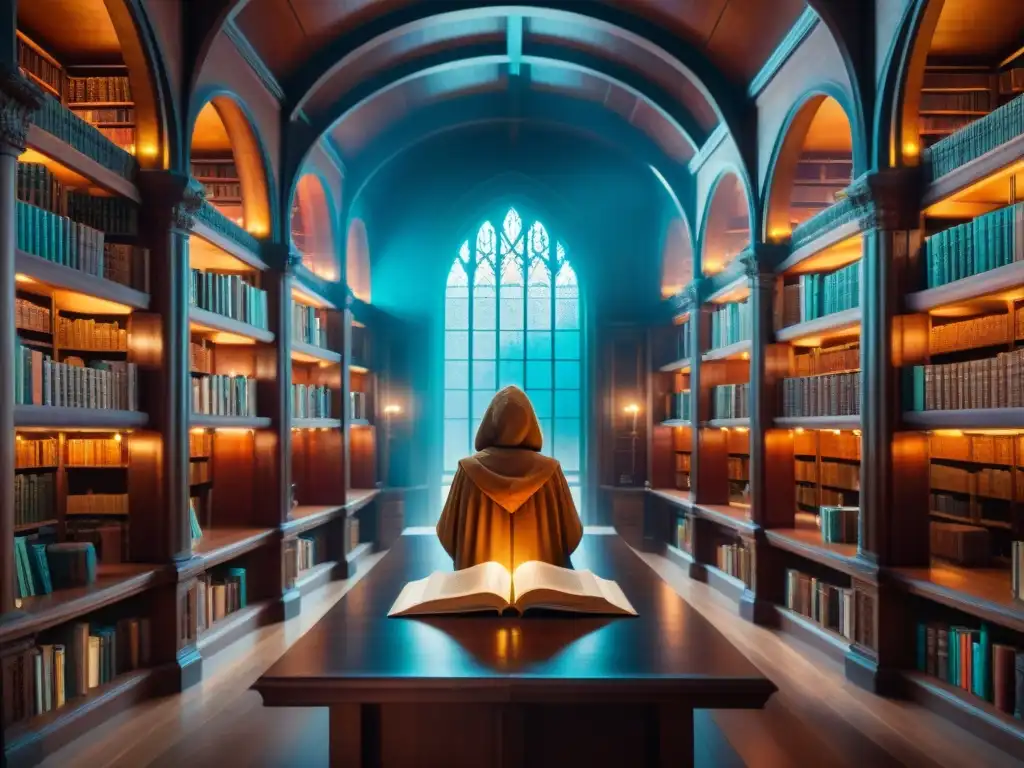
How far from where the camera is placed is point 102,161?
4523 millimetres

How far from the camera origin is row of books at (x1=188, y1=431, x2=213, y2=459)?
6.68 meters

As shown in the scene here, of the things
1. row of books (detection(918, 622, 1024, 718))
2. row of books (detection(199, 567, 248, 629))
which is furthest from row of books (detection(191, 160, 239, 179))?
row of books (detection(918, 622, 1024, 718))

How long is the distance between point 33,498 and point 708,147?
23.0 feet

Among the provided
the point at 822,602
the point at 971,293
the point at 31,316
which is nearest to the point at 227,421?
the point at 31,316

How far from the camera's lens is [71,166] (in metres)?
4.16

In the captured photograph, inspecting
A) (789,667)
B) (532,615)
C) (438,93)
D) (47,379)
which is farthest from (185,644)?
(438,93)

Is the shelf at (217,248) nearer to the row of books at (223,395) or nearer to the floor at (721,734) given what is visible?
the row of books at (223,395)

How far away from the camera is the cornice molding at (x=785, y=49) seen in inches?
229

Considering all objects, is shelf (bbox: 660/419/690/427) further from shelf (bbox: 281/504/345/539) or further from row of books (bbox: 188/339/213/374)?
row of books (bbox: 188/339/213/374)

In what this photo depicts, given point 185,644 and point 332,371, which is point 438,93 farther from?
point 185,644

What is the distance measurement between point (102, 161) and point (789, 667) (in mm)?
5492

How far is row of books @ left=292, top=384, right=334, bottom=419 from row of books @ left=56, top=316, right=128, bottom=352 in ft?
8.76

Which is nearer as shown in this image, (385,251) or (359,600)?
(359,600)

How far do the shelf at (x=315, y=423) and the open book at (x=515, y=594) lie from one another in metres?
4.53
